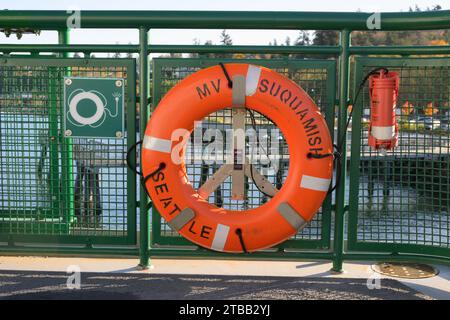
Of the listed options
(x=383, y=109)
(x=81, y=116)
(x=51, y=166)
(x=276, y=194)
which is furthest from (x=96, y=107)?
(x=383, y=109)

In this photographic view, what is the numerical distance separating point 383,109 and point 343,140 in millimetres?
291

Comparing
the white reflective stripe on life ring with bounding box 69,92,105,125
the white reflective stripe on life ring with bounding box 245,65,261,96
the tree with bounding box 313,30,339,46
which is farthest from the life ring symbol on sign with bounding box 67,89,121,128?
the tree with bounding box 313,30,339,46

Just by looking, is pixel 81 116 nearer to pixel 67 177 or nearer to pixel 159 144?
pixel 67 177

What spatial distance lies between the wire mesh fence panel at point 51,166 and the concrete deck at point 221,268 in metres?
0.16

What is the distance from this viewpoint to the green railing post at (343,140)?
9.87 feet

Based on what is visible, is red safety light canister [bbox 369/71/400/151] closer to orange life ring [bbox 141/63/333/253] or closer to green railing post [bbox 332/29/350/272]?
green railing post [bbox 332/29/350/272]

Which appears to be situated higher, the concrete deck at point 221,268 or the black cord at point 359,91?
the black cord at point 359,91

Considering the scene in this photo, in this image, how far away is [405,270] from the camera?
3.29 meters

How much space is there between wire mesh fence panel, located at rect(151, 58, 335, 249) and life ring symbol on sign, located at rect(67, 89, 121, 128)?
289 millimetres

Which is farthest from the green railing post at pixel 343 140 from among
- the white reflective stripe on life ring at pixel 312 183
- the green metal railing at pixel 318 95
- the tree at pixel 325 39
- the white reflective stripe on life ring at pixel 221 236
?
the tree at pixel 325 39

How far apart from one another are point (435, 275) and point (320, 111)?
1.20 m

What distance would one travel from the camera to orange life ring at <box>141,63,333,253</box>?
9.35 feet

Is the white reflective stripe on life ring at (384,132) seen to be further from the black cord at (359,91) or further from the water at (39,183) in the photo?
the water at (39,183)
